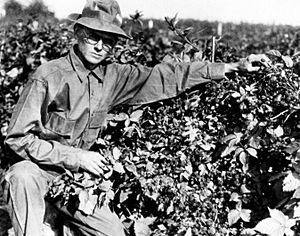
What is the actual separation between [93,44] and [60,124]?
0.52m

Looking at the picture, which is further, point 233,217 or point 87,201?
point 233,217

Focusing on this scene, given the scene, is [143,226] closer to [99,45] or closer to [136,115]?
[136,115]

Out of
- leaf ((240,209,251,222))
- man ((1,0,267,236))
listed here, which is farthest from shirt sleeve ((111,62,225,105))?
leaf ((240,209,251,222))

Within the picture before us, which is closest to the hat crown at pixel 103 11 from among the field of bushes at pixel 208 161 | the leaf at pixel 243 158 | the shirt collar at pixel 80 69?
the shirt collar at pixel 80 69

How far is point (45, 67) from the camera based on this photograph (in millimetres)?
3227

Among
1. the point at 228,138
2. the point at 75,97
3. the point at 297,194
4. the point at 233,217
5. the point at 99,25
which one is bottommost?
the point at 233,217

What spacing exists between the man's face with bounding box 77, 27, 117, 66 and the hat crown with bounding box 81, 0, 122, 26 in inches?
3.5

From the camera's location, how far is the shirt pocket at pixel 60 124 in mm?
3281

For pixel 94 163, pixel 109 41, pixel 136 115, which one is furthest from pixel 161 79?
pixel 94 163

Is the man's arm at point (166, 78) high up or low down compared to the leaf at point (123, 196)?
up

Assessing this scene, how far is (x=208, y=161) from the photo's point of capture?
3.22 m

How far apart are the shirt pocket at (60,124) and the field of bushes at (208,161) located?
0.69 feet

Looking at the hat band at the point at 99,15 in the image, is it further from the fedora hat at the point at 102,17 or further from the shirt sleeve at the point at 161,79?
the shirt sleeve at the point at 161,79

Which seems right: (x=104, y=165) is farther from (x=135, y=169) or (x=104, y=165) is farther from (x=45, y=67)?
(x=45, y=67)
